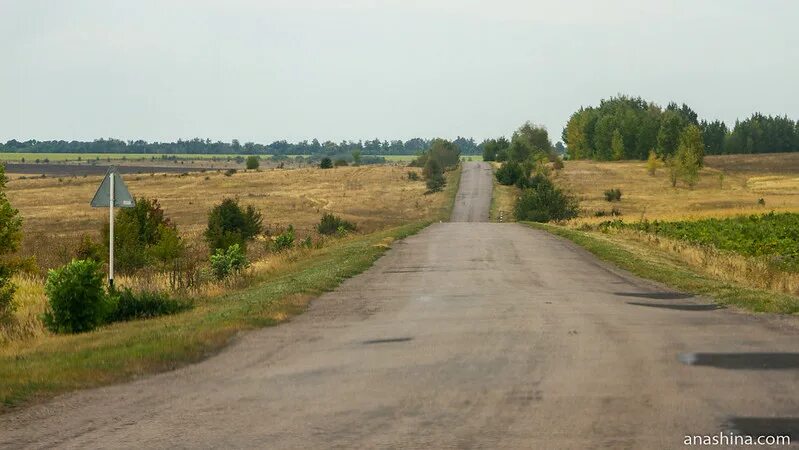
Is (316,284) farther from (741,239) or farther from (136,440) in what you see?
(741,239)

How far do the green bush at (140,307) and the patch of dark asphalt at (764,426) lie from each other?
13.0 meters

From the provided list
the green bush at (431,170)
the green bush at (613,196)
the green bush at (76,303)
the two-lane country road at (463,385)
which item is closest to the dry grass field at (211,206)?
the green bush at (76,303)

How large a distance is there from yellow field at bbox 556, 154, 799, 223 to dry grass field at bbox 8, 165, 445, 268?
1679cm

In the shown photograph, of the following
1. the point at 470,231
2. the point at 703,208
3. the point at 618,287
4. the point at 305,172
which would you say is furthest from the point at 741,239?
the point at 305,172

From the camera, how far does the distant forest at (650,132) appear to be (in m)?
147

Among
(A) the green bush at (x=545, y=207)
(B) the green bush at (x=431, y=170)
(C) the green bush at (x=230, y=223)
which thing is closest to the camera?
(C) the green bush at (x=230, y=223)

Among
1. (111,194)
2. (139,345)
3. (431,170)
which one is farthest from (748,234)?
(431,170)

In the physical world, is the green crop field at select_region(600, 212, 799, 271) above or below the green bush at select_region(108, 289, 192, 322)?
below

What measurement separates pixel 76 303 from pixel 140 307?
1891 millimetres

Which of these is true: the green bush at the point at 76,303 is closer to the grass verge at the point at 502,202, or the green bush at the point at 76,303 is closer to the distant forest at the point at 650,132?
the grass verge at the point at 502,202

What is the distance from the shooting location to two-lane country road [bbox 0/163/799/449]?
28.7ft

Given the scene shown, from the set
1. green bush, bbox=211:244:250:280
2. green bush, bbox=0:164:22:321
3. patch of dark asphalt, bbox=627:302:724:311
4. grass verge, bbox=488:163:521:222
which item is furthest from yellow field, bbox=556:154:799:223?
green bush, bbox=0:164:22:321

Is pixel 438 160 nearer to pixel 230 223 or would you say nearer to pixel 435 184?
pixel 435 184

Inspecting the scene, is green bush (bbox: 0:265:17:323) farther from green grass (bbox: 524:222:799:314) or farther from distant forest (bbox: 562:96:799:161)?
distant forest (bbox: 562:96:799:161)
